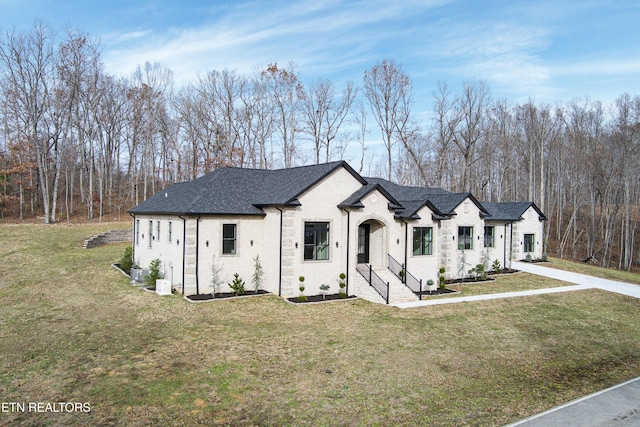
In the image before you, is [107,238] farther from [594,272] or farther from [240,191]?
[594,272]

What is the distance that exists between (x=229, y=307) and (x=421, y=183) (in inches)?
1818

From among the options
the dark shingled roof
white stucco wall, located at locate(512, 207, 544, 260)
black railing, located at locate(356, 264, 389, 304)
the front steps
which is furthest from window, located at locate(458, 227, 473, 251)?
white stucco wall, located at locate(512, 207, 544, 260)

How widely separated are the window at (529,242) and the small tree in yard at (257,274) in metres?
23.6

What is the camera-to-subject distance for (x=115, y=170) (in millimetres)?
54781

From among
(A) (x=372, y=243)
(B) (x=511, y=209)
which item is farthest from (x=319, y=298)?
(B) (x=511, y=209)

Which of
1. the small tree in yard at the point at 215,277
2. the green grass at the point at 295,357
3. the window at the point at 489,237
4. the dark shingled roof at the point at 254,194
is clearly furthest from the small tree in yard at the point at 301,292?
the window at the point at 489,237

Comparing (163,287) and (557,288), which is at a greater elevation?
(163,287)

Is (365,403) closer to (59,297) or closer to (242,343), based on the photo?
(242,343)

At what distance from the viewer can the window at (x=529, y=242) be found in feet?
108

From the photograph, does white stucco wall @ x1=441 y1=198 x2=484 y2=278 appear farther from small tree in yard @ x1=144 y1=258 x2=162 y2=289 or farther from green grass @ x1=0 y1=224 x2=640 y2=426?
small tree in yard @ x1=144 y1=258 x2=162 y2=289

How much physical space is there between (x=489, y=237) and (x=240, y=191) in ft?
58.6

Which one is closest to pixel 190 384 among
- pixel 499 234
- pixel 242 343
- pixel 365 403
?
pixel 242 343

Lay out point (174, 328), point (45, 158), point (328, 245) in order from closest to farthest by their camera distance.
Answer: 1. point (174, 328)
2. point (328, 245)
3. point (45, 158)

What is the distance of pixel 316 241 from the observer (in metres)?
18.9
